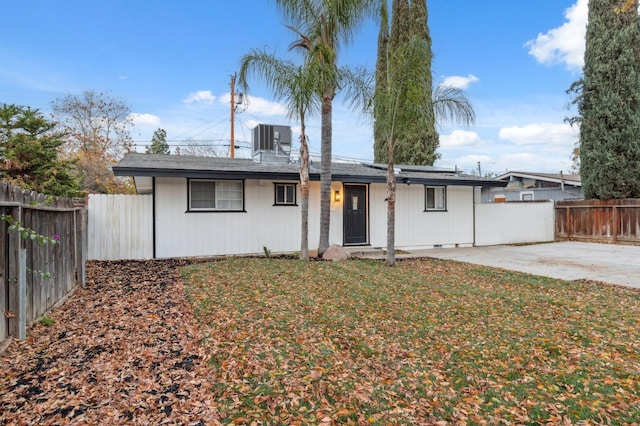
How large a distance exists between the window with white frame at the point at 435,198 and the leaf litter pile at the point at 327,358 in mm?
6368

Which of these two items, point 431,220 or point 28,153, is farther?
point 431,220

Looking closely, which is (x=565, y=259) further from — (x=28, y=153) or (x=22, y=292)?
(x=28, y=153)

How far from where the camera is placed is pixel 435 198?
39.0ft

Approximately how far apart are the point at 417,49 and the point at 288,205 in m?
5.03

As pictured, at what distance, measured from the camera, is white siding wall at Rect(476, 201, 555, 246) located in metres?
12.6

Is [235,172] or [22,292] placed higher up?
[235,172]

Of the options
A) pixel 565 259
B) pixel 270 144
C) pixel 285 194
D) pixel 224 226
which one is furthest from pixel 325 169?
pixel 565 259

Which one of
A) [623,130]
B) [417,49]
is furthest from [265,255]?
[623,130]

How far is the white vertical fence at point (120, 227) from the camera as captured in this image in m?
8.57

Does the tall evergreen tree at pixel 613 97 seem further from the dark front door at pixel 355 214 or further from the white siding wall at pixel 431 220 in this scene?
the dark front door at pixel 355 214

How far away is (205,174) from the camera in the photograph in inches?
344

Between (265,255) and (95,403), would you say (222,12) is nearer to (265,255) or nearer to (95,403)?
(265,255)

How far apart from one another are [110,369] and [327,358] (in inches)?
67.5

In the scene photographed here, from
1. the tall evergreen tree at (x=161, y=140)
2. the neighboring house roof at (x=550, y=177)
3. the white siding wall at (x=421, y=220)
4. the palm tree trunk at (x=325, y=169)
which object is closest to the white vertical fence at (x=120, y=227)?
the palm tree trunk at (x=325, y=169)
